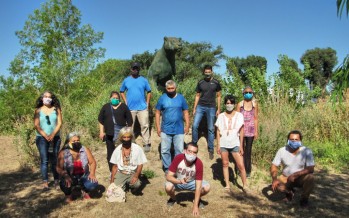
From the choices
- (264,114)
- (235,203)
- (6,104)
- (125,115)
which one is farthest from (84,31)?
(235,203)

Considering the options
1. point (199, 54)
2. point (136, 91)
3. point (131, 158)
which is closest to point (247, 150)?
point (131, 158)

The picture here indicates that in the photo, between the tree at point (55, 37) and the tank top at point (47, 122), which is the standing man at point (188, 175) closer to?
the tank top at point (47, 122)

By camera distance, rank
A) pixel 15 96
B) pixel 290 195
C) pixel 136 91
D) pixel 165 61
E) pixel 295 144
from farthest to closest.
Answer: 1. pixel 15 96
2. pixel 165 61
3. pixel 136 91
4. pixel 290 195
5. pixel 295 144

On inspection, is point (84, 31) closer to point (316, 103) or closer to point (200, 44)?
point (200, 44)

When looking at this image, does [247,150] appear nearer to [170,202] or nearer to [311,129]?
[170,202]

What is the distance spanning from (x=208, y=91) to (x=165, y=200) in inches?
85.9

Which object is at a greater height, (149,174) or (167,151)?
(167,151)

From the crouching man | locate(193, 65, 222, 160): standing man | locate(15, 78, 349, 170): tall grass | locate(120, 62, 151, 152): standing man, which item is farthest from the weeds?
locate(15, 78, 349, 170): tall grass

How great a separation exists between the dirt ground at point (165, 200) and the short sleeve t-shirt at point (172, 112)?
1.06 metres

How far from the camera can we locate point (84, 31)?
25.2 metres

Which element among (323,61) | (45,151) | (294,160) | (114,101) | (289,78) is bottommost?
(294,160)

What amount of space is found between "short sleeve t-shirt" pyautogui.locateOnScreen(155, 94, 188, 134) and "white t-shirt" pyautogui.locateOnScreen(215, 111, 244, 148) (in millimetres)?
724

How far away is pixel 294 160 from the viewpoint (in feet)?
15.5

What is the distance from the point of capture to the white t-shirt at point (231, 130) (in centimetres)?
506
